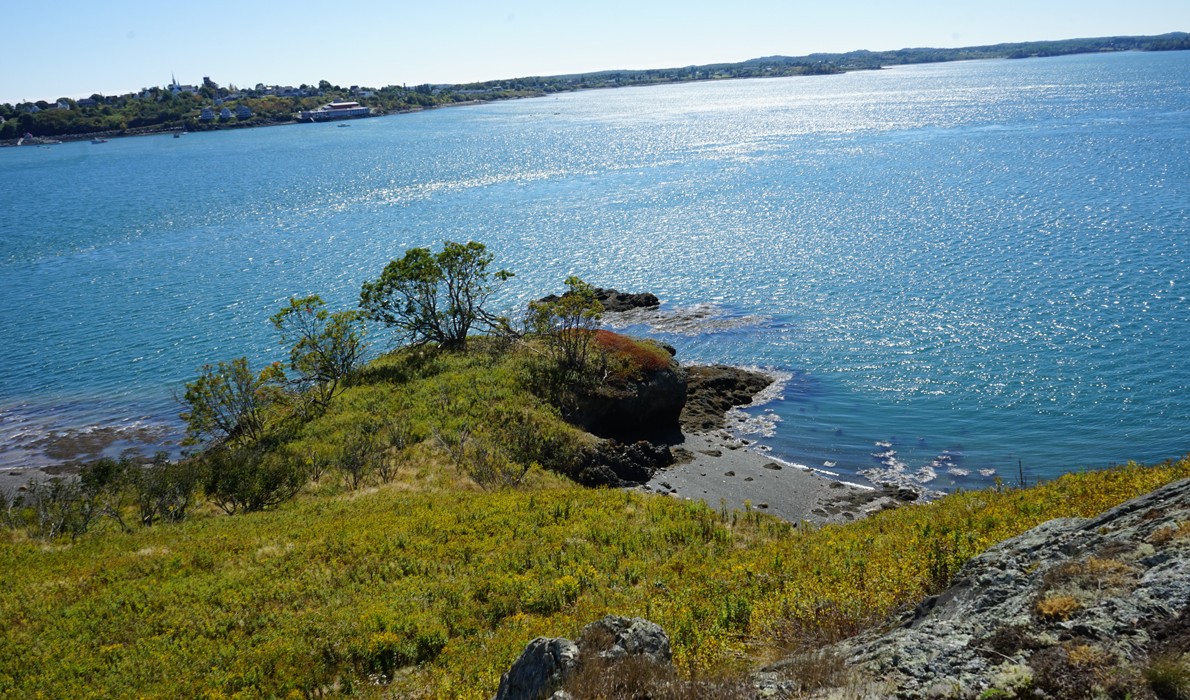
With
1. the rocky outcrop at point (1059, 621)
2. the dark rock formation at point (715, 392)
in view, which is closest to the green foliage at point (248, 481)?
the dark rock formation at point (715, 392)

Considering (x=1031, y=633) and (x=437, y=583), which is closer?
(x=1031, y=633)

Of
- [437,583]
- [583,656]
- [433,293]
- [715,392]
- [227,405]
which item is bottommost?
[715,392]

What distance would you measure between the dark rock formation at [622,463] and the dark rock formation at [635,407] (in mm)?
2217

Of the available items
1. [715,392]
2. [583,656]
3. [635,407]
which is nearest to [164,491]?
[635,407]

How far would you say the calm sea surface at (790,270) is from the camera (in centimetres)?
3916

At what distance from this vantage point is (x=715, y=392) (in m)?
43.4

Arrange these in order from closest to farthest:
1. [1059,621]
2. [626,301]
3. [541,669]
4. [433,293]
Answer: [1059,621], [541,669], [433,293], [626,301]

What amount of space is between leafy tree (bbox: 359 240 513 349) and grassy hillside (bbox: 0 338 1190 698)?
20.9m

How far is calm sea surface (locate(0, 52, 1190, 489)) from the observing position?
39156 millimetres

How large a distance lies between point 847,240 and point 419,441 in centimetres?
5200

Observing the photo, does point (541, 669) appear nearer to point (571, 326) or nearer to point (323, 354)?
point (571, 326)

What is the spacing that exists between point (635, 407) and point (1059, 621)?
30373mm

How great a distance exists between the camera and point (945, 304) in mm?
53281

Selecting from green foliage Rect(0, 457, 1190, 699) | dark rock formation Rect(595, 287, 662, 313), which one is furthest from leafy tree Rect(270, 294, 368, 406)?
dark rock formation Rect(595, 287, 662, 313)
